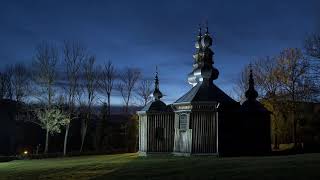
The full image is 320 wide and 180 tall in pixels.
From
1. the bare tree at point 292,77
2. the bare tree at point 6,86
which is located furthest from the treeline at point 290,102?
the bare tree at point 6,86

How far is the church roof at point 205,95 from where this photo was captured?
1483 inches

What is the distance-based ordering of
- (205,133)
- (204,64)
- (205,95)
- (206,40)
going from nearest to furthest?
(205,133) → (205,95) → (204,64) → (206,40)

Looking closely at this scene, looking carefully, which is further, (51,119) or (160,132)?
(51,119)

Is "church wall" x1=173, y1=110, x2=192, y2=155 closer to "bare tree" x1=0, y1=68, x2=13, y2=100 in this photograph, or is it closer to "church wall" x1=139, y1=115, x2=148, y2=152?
"church wall" x1=139, y1=115, x2=148, y2=152

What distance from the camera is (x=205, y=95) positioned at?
38.3m

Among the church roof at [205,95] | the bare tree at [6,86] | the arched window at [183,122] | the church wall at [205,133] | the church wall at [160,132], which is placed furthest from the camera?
the bare tree at [6,86]

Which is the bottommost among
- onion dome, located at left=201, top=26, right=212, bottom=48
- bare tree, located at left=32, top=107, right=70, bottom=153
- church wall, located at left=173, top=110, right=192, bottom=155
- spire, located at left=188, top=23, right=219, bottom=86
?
church wall, located at left=173, top=110, right=192, bottom=155

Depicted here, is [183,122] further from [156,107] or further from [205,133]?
[156,107]

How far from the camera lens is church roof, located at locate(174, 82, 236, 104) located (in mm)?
37666

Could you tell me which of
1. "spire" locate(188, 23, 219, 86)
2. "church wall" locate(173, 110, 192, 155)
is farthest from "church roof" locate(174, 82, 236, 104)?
"church wall" locate(173, 110, 192, 155)

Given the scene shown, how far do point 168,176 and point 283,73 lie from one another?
31879mm

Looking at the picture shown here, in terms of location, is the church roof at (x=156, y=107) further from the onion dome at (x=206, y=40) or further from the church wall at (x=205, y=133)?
the onion dome at (x=206, y=40)

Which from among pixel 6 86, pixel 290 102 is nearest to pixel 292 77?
pixel 290 102

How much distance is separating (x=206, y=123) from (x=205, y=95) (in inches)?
89.9
